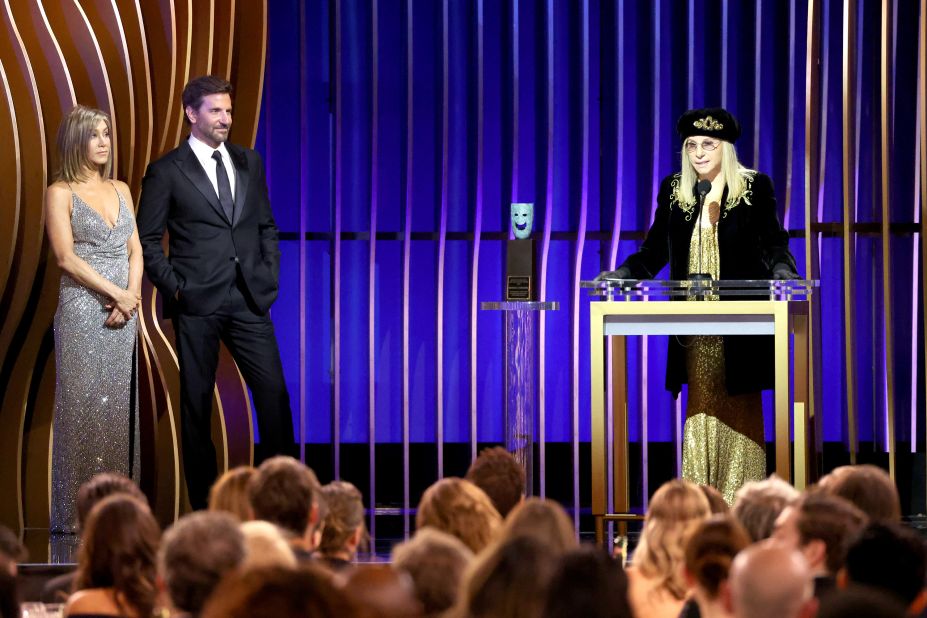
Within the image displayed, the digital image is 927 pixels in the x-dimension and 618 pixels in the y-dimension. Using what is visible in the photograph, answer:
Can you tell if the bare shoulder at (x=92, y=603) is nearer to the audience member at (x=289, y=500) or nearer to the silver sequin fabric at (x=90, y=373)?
the audience member at (x=289, y=500)

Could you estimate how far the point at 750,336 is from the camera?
5.32 metres

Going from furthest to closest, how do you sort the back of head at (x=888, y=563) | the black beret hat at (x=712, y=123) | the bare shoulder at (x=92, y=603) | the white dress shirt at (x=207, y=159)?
the white dress shirt at (x=207, y=159) → the black beret hat at (x=712, y=123) → the bare shoulder at (x=92, y=603) → the back of head at (x=888, y=563)

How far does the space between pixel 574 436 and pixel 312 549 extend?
12.0 ft

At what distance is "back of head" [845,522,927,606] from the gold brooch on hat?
9.66ft

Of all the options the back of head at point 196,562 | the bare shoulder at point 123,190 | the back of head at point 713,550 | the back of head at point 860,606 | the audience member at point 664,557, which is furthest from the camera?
the bare shoulder at point 123,190

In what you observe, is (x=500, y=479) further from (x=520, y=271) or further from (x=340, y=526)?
(x=520, y=271)

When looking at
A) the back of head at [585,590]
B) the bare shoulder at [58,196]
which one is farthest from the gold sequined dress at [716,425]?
the back of head at [585,590]

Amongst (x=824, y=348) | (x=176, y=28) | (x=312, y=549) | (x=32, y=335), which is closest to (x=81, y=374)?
(x=32, y=335)

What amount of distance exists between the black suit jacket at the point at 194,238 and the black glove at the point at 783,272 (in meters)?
1.90

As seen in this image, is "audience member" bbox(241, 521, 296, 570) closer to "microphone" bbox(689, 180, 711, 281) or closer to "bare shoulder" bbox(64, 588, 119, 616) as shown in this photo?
"bare shoulder" bbox(64, 588, 119, 616)

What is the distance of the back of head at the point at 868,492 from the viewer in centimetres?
358

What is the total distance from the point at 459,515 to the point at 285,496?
41 cm

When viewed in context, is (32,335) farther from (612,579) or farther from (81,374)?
(612,579)

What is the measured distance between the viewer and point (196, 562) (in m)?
2.59
